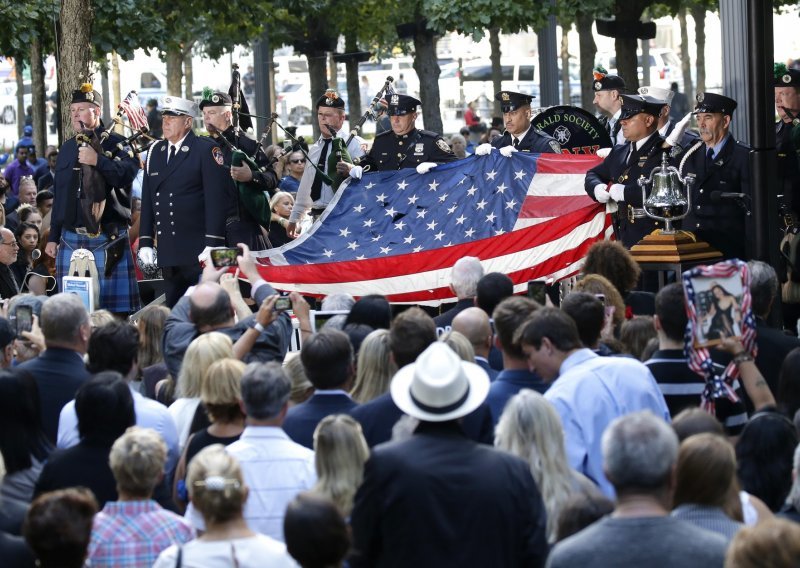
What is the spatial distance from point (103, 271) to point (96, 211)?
447 millimetres

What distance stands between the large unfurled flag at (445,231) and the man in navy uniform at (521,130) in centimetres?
79

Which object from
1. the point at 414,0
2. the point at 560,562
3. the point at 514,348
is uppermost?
the point at 414,0

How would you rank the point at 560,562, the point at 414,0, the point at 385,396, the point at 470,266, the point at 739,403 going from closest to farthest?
the point at 560,562
the point at 385,396
the point at 739,403
the point at 470,266
the point at 414,0

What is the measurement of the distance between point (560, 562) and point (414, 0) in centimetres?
1589

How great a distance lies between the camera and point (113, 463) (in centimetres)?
480

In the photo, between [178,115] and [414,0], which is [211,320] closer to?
[178,115]

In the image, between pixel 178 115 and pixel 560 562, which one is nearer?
pixel 560 562

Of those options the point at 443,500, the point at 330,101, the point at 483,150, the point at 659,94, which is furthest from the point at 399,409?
the point at 330,101

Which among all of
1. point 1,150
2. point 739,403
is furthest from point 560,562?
point 1,150

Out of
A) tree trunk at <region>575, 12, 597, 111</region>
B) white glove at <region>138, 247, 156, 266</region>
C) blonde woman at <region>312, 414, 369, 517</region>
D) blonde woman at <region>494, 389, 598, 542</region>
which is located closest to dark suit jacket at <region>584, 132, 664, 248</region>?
white glove at <region>138, 247, 156, 266</region>

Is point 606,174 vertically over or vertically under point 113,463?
over

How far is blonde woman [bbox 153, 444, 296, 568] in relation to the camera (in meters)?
4.27

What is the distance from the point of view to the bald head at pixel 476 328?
6242 millimetres

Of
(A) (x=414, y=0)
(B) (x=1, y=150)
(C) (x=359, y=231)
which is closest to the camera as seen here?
(C) (x=359, y=231)
